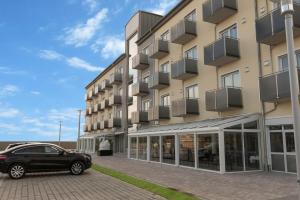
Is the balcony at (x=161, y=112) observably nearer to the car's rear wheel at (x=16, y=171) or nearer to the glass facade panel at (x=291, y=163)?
the glass facade panel at (x=291, y=163)

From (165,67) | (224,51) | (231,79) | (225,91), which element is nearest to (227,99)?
(225,91)

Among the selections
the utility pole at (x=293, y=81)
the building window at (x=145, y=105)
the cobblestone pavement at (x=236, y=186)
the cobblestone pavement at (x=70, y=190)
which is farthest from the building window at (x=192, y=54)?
the utility pole at (x=293, y=81)

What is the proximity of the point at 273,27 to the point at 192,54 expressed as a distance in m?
9.79

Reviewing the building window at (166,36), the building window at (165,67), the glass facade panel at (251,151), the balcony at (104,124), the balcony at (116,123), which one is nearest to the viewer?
the glass facade panel at (251,151)

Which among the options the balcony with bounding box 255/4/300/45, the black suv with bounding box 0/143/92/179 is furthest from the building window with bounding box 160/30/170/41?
the black suv with bounding box 0/143/92/179

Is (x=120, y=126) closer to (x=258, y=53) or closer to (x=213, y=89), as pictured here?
(x=213, y=89)

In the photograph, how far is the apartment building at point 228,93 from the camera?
53.2ft

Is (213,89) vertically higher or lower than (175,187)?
higher

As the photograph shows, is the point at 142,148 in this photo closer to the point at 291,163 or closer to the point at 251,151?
the point at 251,151

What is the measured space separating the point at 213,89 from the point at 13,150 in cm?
1329

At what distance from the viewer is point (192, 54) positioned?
24969 mm

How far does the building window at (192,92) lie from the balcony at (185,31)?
394cm

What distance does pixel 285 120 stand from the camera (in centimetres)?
1590

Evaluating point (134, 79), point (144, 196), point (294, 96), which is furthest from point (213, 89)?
point (134, 79)
